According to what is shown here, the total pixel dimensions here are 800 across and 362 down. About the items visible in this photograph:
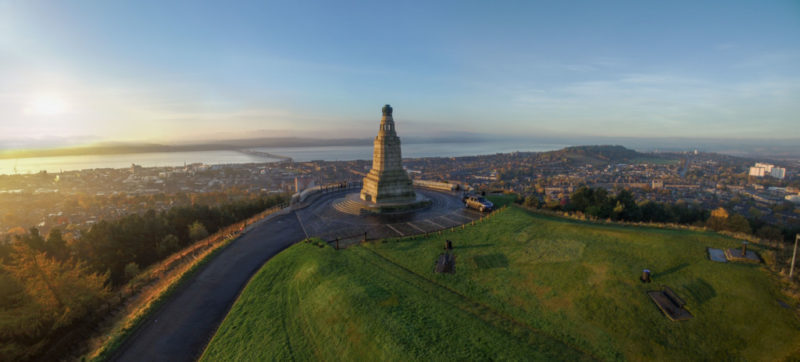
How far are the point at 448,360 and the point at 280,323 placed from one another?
736 cm

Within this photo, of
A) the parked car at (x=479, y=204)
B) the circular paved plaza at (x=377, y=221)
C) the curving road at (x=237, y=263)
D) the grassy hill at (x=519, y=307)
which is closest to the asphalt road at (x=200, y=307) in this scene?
the curving road at (x=237, y=263)

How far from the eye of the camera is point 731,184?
2822 inches

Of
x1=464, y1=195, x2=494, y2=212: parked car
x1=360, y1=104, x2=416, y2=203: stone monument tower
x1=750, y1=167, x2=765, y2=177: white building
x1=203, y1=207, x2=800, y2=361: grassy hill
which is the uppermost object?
x1=360, y1=104, x2=416, y2=203: stone monument tower

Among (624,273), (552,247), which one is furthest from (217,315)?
(624,273)

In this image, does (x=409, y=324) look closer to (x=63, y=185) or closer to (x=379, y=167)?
(x=379, y=167)

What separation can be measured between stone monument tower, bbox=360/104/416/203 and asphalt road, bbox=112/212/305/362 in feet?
36.7

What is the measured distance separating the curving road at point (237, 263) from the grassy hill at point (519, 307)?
47.3 inches

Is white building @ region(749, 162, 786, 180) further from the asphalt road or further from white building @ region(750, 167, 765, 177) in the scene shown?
the asphalt road

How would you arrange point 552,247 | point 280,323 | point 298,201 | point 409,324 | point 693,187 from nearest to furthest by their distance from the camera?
point 409,324
point 280,323
point 552,247
point 298,201
point 693,187

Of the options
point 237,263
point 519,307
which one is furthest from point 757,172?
point 237,263

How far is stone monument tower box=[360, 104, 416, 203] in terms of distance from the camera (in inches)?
1235

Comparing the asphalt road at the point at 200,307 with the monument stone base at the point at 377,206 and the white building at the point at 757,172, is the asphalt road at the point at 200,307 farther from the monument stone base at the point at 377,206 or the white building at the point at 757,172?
the white building at the point at 757,172

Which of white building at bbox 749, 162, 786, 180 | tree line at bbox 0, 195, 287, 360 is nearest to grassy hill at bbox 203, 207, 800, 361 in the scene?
tree line at bbox 0, 195, 287, 360

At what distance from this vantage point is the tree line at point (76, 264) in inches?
526
